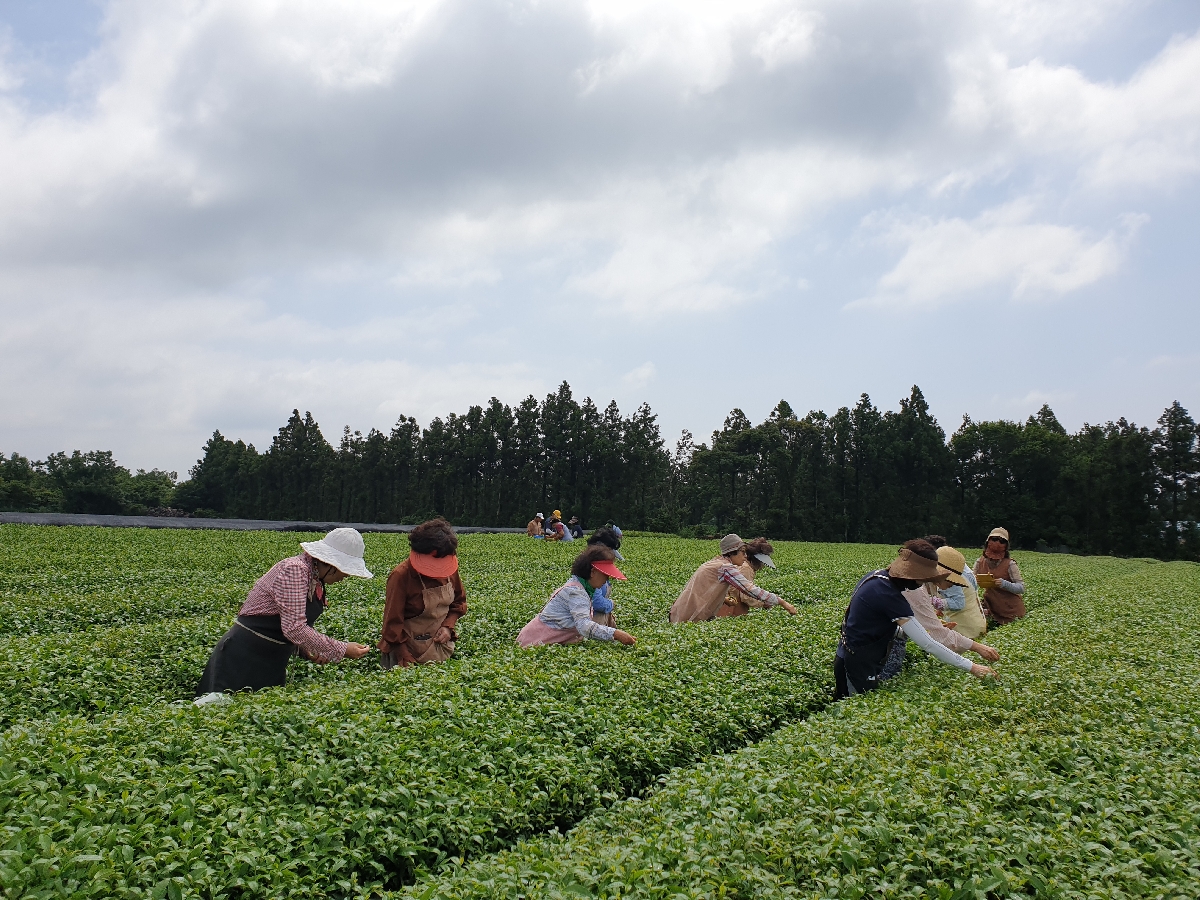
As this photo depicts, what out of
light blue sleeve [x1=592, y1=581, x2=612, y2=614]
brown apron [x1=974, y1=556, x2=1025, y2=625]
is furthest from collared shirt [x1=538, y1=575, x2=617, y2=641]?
brown apron [x1=974, y1=556, x2=1025, y2=625]

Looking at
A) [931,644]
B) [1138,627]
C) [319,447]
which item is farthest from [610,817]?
[319,447]

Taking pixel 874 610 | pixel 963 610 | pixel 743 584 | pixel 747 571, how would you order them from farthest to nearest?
pixel 747 571 < pixel 743 584 < pixel 963 610 < pixel 874 610

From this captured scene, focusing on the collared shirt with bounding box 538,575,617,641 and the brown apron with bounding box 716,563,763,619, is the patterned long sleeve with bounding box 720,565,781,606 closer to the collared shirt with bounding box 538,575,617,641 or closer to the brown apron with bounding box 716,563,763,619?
the brown apron with bounding box 716,563,763,619

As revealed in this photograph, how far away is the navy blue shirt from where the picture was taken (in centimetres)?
616

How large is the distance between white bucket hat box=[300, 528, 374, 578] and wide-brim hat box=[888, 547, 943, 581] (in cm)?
425

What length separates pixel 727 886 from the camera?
3.11m

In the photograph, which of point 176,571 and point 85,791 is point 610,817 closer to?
point 85,791

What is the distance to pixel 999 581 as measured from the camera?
10.3 meters

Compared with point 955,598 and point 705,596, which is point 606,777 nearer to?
point 705,596

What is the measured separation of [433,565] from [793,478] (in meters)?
66.6

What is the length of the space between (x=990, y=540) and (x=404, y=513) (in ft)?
253

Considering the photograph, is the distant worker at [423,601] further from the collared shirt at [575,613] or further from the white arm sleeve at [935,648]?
the white arm sleeve at [935,648]

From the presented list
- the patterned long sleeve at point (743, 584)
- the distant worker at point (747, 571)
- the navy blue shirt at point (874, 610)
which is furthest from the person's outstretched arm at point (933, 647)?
the distant worker at point (747, 571)

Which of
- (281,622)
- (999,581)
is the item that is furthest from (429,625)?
(999,581)
